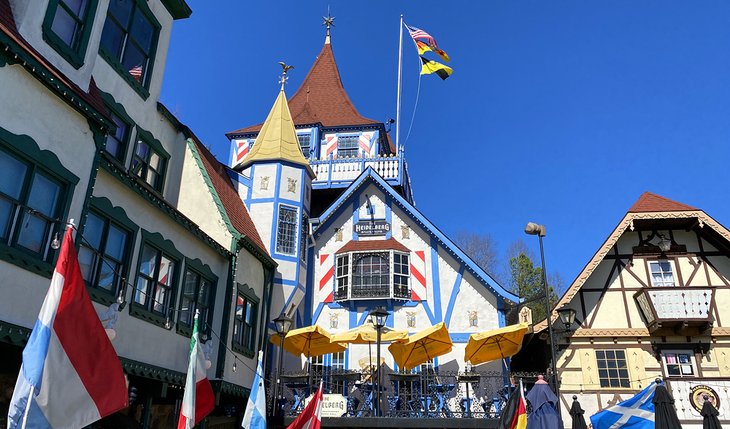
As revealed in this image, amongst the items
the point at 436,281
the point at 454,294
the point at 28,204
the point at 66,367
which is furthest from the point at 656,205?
the point at 66,367

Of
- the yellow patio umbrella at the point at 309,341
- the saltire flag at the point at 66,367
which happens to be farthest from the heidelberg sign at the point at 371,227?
the saltire flag at the point at 66,367

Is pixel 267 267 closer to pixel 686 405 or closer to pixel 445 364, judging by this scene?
pixel 445 364

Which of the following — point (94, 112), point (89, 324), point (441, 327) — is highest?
point (94, 112)

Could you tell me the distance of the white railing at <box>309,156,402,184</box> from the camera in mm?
25047

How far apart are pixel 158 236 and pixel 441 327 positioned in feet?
27.2

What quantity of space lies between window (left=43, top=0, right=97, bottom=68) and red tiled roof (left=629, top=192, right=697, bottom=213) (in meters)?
17.4

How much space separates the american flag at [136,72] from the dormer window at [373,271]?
31.9 feet

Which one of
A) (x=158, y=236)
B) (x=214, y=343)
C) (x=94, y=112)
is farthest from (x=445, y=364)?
(x=94, y=112)

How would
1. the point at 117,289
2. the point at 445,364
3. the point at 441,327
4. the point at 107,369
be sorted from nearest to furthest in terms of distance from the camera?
the point at 107,369, the point at 117,289, the point at 441,327, the point at 445,364

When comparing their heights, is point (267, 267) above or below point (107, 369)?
above

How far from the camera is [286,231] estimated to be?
61.2 ft

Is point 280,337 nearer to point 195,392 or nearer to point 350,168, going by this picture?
point 195,392

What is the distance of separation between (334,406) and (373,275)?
567cm

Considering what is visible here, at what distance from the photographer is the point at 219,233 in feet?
48.5
